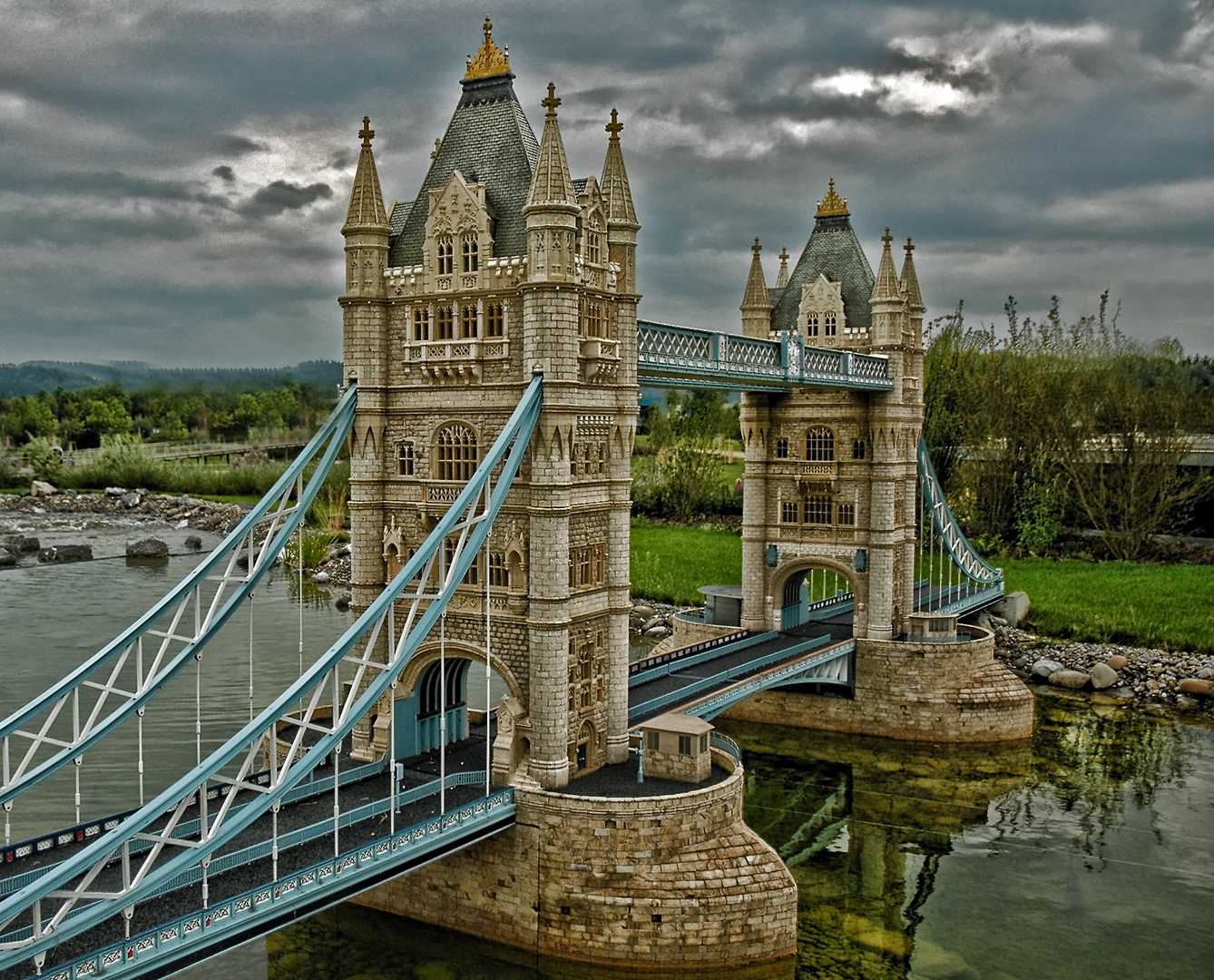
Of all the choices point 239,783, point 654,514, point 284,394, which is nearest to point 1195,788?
point 239,783

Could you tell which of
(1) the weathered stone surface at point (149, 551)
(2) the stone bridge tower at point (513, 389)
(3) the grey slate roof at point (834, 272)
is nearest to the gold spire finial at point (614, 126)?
(2) the stone bridge tower at point (513, 389)

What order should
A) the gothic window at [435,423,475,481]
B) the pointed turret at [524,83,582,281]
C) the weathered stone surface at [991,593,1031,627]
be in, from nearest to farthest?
the pointed turret at [524,83,582,281]
the gothic window at [435,423,475,481]
the weathered stone surface at [991,593,1031,627]

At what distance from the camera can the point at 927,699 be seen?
125 ft

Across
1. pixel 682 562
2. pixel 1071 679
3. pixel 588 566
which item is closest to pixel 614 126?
pixel 588 566

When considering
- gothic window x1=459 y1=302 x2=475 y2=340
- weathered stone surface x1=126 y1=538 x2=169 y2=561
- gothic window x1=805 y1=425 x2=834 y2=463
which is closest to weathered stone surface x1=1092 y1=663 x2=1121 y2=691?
gothic window x1=805 y1=425 x2=834 y2=463

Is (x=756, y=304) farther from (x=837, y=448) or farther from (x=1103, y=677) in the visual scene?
(x=1103, y=677)

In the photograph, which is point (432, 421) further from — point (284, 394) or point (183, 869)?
point (284, 394)

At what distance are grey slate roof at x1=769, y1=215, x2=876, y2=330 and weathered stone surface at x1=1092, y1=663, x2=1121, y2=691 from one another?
16386mm

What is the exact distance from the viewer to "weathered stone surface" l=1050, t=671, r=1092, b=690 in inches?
1763

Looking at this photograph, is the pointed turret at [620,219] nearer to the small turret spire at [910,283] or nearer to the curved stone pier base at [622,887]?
the curved stone pier base at [622,887]

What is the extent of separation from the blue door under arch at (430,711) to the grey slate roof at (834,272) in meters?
19.5

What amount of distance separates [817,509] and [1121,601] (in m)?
20.3

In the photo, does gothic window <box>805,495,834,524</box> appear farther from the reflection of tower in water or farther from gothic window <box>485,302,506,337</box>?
gothic window <box>485,302,506,337</box>

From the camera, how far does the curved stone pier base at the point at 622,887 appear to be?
22406 millimetres
